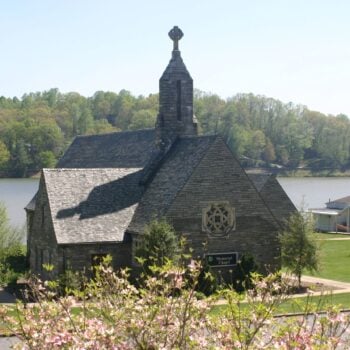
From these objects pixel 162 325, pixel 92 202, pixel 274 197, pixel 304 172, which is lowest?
pixel 162 325

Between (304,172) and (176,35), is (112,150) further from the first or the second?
(304,172)

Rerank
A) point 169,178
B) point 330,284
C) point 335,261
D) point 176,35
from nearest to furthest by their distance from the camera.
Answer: point 169,178 < point 330,284 < point 176,35 < point 335,261

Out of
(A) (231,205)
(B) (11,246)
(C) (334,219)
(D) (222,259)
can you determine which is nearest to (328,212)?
(C) (334,219)

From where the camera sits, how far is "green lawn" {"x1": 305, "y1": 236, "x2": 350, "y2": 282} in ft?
125

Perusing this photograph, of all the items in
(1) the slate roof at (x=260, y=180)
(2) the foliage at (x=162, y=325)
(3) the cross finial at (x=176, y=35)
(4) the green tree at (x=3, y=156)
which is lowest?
(2) the foliage at (x=162, y=325)

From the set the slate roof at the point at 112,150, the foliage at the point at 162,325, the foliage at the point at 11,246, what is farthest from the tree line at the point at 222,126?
the foliage at the point at 162,325

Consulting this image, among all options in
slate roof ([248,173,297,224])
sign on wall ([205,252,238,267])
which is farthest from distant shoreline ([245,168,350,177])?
sign on wall ([205,252,238,267])

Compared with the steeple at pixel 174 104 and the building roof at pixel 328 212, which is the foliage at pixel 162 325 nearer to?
the steeple at pixel 174 104

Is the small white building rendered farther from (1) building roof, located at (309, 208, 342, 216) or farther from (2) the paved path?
(2) the paved path

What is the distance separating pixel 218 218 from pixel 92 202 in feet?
19.4

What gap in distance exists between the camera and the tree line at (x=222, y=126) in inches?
5561

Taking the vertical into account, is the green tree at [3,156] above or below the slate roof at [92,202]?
above

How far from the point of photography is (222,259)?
3338 cm

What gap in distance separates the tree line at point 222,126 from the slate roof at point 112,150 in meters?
87.3
